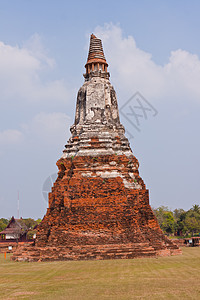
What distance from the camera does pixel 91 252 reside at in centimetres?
1691

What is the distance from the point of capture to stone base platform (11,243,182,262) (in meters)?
16.8

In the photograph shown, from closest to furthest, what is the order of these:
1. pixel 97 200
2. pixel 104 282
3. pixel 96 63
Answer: pixel 104 282 < pixel 97 200 < pixel 96 63

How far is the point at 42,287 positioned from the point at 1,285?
1.50 m

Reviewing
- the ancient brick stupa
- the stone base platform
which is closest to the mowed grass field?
the stone base platform

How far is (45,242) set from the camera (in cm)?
1791

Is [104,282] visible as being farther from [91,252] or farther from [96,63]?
[96,63]

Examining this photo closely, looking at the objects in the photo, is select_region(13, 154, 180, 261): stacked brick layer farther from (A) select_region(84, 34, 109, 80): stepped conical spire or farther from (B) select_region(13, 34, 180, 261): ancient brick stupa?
(A) select_region(84, 34, 109, 80): stepped conical spire

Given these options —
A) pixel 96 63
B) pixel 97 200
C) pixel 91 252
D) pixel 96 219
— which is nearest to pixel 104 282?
pixel 91 252

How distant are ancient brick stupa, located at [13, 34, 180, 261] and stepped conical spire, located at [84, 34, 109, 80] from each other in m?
0.81

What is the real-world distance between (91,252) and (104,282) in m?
6.62

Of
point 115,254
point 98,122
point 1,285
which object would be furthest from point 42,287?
point 98,122

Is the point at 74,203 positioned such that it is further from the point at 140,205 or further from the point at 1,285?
the point at 1,285

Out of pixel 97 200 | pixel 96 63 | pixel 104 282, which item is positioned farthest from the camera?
pixel 96 63

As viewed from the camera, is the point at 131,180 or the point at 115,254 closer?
the point at 115,254
